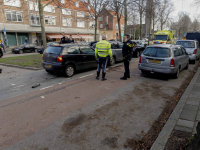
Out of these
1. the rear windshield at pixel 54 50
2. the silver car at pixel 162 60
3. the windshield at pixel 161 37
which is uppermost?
the windshield at pixel 161 37

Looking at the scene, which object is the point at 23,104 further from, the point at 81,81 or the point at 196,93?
the point at 196,93

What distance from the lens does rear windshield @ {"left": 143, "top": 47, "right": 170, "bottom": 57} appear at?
7.03 m

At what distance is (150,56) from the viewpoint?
7.35 m

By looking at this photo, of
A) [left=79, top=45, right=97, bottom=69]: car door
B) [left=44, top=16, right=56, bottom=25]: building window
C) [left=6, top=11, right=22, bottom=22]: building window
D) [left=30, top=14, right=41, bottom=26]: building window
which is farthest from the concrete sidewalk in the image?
[left=44, top=16, right=56, bottom=25]: building window

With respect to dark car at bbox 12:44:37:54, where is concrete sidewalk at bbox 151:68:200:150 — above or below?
below

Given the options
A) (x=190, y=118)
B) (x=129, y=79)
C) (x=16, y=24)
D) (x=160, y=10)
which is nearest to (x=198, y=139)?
(x=190, y=118)

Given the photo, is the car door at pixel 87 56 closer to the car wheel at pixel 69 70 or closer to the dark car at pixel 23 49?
the car wheel at pixel 69 70

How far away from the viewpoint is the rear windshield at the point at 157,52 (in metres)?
7.03

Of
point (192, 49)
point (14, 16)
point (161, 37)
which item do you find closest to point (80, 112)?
point (192, 49)

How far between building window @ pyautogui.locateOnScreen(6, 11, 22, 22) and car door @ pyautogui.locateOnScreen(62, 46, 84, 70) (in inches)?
1121

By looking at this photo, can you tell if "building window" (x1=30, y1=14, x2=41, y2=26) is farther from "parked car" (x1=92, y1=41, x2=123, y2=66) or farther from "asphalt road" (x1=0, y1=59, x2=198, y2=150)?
"asphalt road" (x1=0, y1=59, x2=198, y2=150)

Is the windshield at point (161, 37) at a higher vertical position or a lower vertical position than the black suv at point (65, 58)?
higher

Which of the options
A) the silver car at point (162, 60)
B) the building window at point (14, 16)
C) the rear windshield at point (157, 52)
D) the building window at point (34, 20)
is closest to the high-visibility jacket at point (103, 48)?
the silver car at point (162, 60)

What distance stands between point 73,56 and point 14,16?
96.5ft
